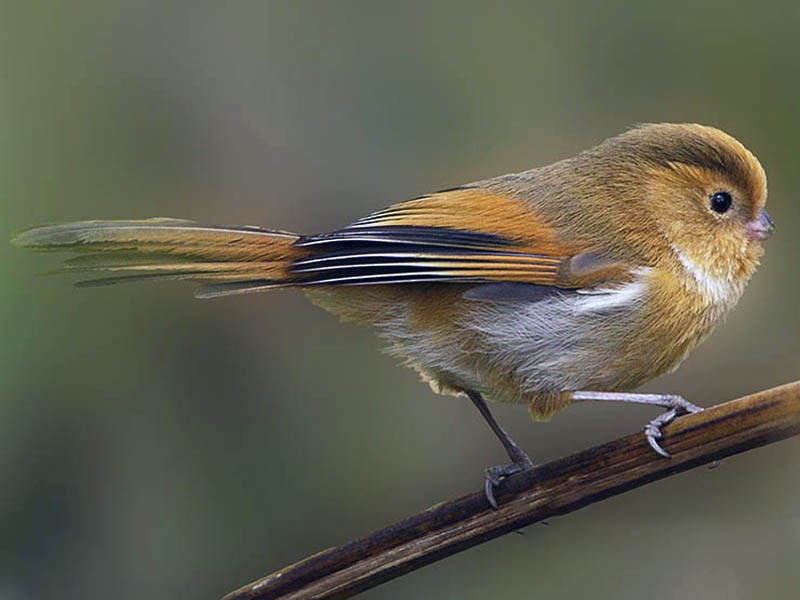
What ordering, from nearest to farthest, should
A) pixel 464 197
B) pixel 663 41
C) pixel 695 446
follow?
pixel 695 446
pixel 464 197
pixel 663 41

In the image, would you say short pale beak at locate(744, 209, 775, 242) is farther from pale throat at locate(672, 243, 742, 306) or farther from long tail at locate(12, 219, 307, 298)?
long tail at locate(12, 219, 307, 298)

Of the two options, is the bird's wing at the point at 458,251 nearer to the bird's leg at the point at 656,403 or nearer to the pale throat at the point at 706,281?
the pale throat at the point at 706,281

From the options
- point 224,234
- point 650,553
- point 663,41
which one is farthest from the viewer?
point 663,41

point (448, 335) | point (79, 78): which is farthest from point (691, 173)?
point (79, 78)

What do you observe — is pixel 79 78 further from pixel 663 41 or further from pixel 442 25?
pixel 663 41

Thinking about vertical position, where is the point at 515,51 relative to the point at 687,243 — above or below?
above

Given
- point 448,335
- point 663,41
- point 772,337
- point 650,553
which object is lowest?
point 650,553

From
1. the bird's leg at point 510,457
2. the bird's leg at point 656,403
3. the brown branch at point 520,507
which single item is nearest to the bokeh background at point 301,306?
the bird's leg at point 510,457
